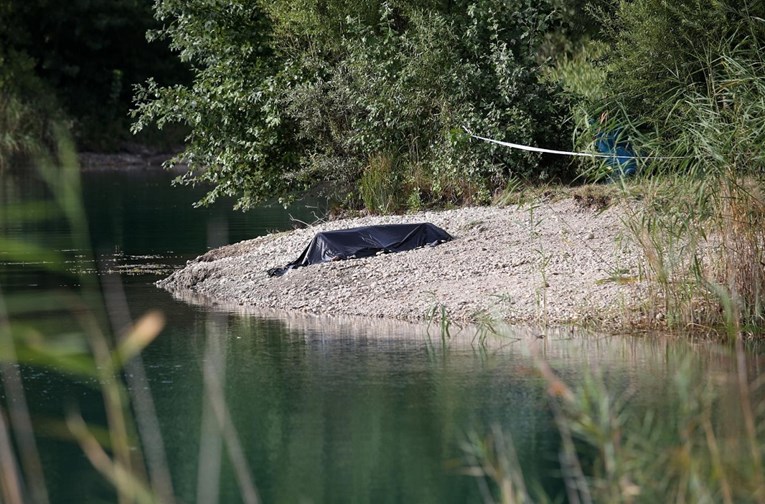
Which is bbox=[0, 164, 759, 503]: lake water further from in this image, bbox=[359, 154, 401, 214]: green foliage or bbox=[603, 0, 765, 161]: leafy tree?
bbox=[603, 0, 765, 161]: leafy tree

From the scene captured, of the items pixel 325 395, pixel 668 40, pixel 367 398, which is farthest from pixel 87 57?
pixel 367 398

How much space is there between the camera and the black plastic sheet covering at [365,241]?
535 inches

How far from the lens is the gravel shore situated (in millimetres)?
10875

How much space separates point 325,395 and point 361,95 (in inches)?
352

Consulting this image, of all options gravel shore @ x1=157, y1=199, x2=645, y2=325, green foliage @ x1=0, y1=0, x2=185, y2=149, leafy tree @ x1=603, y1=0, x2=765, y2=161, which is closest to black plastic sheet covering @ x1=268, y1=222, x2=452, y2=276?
gravel shore @ x1=157, y1=199, x2=645, y2=325

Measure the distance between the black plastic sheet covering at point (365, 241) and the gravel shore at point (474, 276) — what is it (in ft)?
0.91

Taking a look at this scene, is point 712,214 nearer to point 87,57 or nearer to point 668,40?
point 668,40

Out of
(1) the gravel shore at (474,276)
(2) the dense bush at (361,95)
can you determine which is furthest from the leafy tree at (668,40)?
(1) the gravel shore at (474,276)

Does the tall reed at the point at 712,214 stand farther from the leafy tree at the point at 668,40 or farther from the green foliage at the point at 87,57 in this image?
the green foliage at the point at 87,57

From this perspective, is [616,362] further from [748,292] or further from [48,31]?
[48,31]

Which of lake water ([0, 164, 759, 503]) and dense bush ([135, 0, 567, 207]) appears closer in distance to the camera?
lake water ([0, 164, 759, 503])

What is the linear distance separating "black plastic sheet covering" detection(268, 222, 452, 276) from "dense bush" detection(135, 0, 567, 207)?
7.39 ft

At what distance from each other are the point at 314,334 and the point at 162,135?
37.8 m

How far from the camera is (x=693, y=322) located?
32.6 ft
